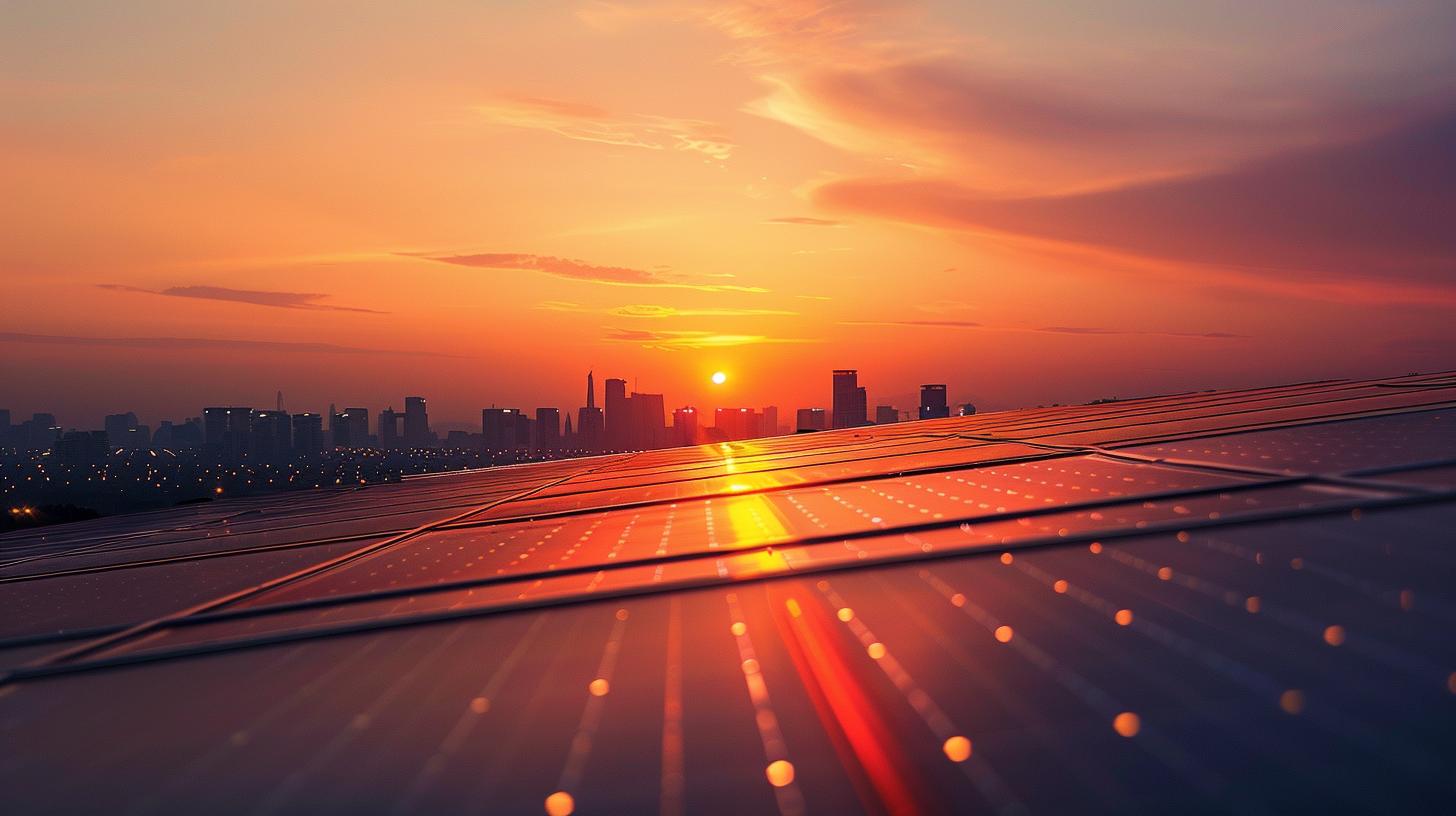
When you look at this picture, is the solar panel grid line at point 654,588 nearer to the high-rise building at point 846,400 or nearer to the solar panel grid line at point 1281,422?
the solar panel grid line at point 1281,422

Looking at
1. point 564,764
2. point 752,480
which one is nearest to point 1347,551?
point 564,764

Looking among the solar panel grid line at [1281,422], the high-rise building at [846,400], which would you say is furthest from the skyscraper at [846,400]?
the solar panel grid line at [1281,422]

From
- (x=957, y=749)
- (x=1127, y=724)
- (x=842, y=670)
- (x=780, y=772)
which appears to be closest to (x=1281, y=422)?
(x=842, y=670)

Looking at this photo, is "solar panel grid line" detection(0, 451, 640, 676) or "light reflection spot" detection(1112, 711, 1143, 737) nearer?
"light reflection spot" detection(1112, 711, 1143, 737)

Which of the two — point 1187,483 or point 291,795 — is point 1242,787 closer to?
point 291,795

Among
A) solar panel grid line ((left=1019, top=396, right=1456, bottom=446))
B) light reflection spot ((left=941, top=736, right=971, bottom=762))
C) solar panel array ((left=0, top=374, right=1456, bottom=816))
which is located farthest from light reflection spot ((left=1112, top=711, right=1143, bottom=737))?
solar panel grid line ((left=1019, top=396, right=1456, bottom=446))

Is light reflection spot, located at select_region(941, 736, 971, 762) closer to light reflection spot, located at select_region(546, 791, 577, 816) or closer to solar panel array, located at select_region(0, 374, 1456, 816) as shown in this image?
solar panel array, located at select_region(0, 374, 1456, 816)
